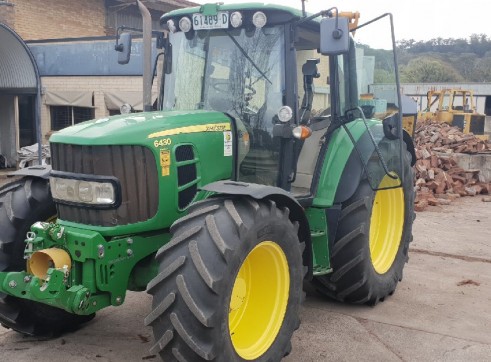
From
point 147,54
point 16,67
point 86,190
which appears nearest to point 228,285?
point 86,190

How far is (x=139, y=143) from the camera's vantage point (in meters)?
3.56

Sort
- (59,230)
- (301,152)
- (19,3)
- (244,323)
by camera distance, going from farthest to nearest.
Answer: (19,3), (301,152), (244,323), (59,230)

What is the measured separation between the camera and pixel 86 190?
3627 mm

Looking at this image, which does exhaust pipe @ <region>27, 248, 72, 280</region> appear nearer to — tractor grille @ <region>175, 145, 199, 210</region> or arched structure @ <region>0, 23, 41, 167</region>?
tractor grille @ <region>175, 145, 199, 210</region>

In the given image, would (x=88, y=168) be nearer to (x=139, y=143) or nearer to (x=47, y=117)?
(x=139, y=143)

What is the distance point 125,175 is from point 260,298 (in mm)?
1206

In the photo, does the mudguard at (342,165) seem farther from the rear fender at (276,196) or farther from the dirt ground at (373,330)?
the dirt ground at (373,330)

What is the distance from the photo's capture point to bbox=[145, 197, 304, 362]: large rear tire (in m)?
3.05

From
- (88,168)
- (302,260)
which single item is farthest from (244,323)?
(88,168)

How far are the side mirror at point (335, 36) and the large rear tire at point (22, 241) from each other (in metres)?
2.26

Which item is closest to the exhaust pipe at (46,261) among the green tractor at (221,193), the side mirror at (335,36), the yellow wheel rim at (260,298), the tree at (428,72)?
the green tractor at (221,193)

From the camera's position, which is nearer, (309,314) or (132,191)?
(132,191)

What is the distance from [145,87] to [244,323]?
2.15 meters

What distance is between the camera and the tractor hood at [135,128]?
11.7 feet
